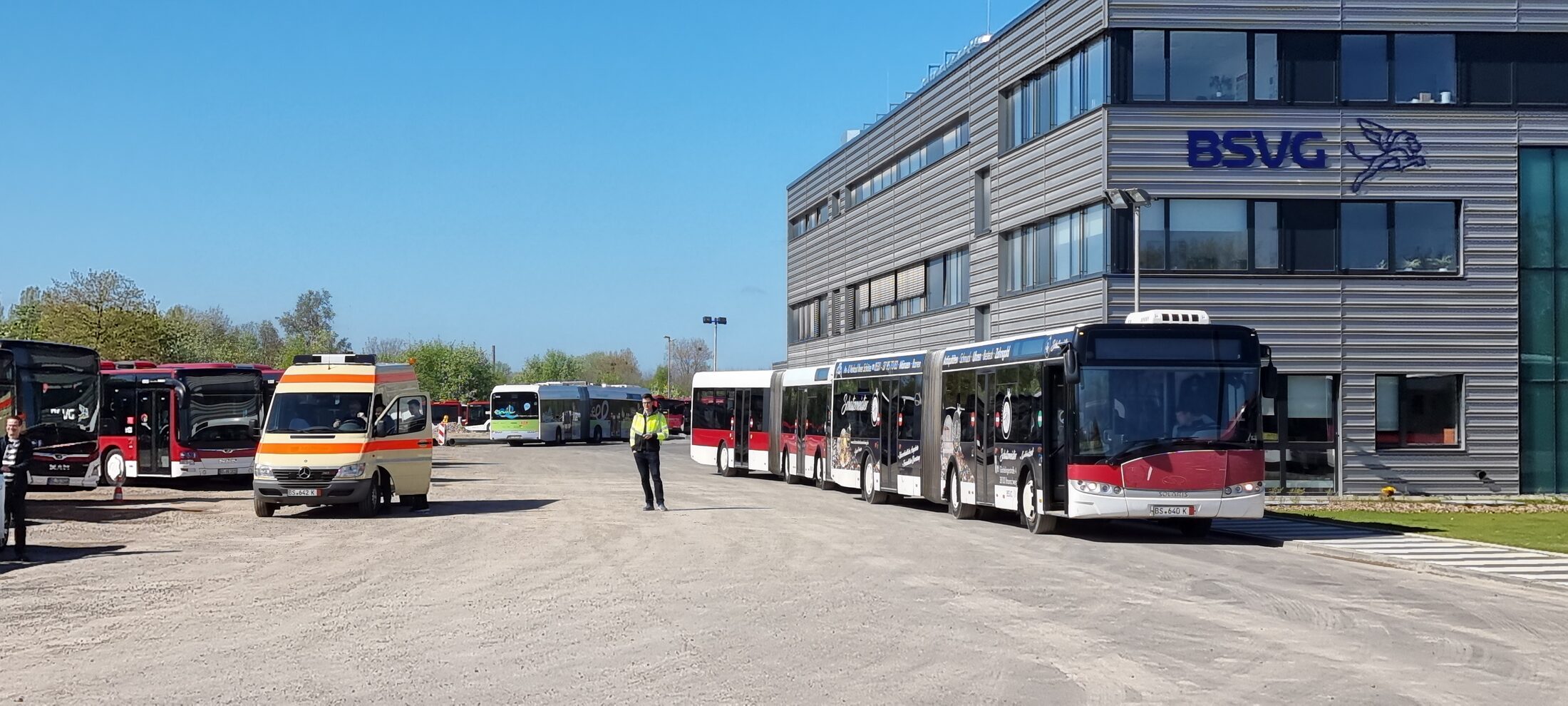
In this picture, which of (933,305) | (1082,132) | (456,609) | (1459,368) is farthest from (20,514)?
(933,305)

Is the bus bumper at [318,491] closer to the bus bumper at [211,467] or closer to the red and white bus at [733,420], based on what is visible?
the bus bumper at [211,467]

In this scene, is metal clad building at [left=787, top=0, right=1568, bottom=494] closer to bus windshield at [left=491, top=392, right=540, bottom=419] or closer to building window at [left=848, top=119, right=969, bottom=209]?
building window at [left=848, top=119, right=969, bottom=209]

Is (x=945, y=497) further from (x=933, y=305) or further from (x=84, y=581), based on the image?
(x=933, y=305)

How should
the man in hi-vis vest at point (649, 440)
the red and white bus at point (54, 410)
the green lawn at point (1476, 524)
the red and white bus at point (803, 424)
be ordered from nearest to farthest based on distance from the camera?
the green lawn at point (1476, 524), the man in hi-vis vest at point (649, 440), the red and white bus at point (54, 410), the red and white bus at point (803, 424)

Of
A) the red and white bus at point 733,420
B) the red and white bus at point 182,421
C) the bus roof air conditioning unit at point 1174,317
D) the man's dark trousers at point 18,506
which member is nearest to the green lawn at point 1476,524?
the bus roof air conditioning unit at point 1174,317

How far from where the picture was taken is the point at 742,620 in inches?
489

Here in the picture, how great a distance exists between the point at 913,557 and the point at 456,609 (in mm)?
6860

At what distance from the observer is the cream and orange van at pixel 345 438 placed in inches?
984

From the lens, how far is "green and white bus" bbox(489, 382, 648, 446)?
249 ft

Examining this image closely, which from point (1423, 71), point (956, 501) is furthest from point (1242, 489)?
point (1423, 71)

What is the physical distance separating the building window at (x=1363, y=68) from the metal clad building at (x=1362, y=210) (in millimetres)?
50

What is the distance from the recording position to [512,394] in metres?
76.2

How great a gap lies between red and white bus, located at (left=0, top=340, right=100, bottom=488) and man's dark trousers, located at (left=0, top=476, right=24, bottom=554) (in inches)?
468

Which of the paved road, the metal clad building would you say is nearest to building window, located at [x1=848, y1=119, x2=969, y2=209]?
the metal clad building
